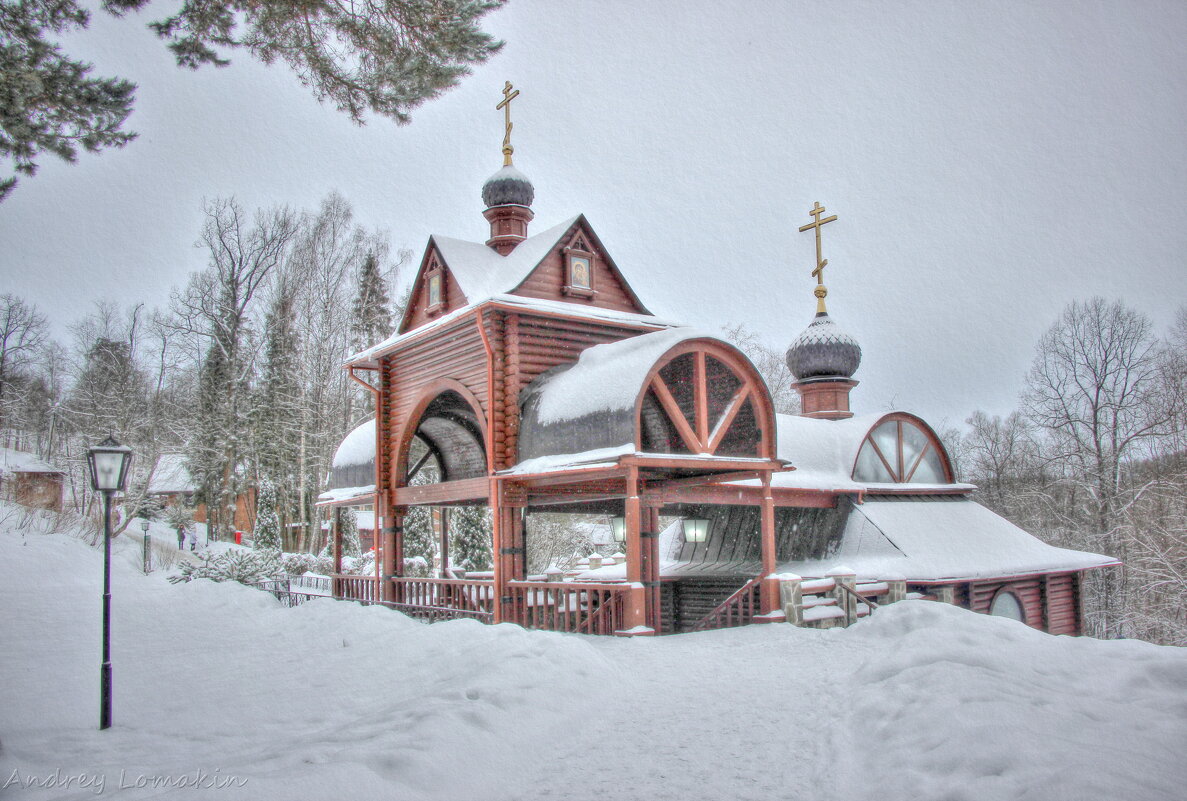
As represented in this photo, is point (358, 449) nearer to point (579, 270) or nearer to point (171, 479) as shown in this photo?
point (579, 270)

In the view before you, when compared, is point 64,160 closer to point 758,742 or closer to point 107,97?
point 107,97

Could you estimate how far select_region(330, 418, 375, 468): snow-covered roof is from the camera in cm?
1633

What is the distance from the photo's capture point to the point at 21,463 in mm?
33500

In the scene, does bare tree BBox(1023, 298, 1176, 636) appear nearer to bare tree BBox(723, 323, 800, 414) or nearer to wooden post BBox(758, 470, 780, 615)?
bare tree BBox(723, 323, 800, 414)

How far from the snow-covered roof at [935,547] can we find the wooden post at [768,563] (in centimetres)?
343

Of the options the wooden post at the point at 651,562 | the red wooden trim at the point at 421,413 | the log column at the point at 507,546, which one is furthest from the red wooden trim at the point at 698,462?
the red wooden trim at the point at 421,413

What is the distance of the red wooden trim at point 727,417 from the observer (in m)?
11.9

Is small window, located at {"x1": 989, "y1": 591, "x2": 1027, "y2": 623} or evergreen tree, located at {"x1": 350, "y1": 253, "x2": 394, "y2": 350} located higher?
evergreen tree, located at {"x1": 350, "y1": 253, "x2": 394, "y2": 350}

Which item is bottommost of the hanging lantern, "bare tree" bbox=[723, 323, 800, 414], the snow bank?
the snow bank

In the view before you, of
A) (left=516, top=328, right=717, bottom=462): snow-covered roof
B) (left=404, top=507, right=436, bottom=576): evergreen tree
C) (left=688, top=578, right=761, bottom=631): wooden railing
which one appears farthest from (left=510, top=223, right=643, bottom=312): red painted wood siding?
(left=404, top=507, right=436, bottom=576): evergreen tree

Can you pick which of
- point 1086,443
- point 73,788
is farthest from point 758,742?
point 1086,443

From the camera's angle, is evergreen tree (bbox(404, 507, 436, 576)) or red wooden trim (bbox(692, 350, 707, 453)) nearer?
red wooden trim (bbox(692, 350, 707, 453))

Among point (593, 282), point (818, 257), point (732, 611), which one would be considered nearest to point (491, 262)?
point (593, 282)

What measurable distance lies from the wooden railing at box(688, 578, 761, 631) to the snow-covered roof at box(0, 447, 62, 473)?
93.7 ft
